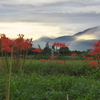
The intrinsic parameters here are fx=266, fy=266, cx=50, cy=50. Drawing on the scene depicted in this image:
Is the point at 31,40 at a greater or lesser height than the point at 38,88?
greater

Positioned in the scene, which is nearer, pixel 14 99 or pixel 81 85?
pixel 14 99

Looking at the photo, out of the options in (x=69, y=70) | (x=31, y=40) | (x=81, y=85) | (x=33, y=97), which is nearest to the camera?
(x=33, y=97)

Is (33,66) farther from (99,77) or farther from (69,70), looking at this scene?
(99,77)

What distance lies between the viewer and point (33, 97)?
4.94m

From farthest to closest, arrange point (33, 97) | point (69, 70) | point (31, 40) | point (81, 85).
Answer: point (69, 70), point (31, 40), point (81, 85), point (33, 97)

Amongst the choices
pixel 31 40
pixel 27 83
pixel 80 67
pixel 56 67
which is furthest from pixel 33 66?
pixel 27 83

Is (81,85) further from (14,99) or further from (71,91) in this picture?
(14,99)

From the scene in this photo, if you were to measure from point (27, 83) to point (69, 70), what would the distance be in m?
4.29

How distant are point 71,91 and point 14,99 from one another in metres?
1.14

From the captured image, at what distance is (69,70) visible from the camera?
9.86 meters

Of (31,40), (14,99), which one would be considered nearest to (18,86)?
(14,99)

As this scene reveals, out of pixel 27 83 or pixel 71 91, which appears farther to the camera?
pixel 27 83

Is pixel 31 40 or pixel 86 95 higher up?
pixel 31 40

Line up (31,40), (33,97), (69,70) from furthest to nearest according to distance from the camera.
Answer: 1. (69,70)
2. (31,40)
3. (33,97)
